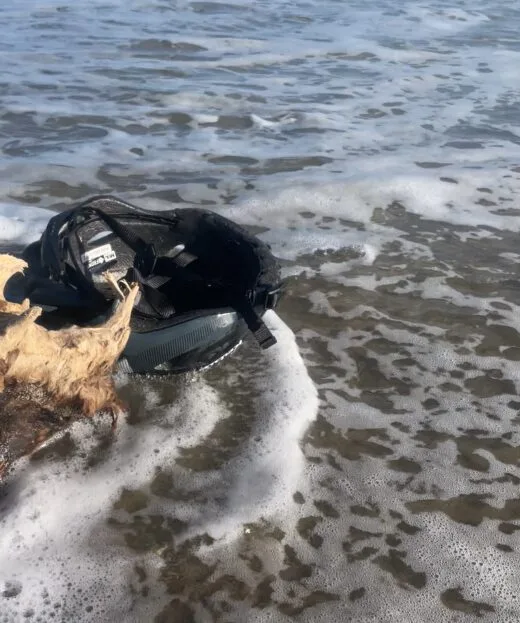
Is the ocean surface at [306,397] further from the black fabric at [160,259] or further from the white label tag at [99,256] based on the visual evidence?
the white label tag at [99,256]

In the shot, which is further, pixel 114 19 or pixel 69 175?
pixel 114 19

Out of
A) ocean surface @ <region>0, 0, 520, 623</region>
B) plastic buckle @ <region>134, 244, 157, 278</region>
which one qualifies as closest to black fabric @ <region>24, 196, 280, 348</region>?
plastic buckle @ <region>134, 244, 157, 278</region>

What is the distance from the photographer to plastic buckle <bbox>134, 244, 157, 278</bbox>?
359 cm

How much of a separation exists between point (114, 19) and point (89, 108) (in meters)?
5.24

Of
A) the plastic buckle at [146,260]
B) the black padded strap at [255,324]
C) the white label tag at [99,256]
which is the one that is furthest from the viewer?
the plastic buckle at [146,260]

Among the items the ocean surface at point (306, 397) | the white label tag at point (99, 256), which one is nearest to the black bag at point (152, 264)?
the white label tag at point (99, 256)

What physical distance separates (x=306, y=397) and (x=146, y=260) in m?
1.16

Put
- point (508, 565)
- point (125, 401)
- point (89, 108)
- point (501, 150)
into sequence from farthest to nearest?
1. point (89, 108)
2. point (501, 150)
3. point (125, 401)
4. point (508, 565)

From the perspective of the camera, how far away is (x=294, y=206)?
500cm

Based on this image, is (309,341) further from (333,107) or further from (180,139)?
(333,107)

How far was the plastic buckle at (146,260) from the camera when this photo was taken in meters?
3.59

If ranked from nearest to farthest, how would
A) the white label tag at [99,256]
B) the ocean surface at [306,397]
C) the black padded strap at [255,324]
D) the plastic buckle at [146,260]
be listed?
the ocean surface at [306,397] → the black padded strap at [255,324] → the white label tag at [99,256] → the plastic buckle at [146,260]

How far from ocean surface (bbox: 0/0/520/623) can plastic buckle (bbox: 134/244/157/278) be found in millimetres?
712

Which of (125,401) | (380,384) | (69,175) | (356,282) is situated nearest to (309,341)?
(380,384)
